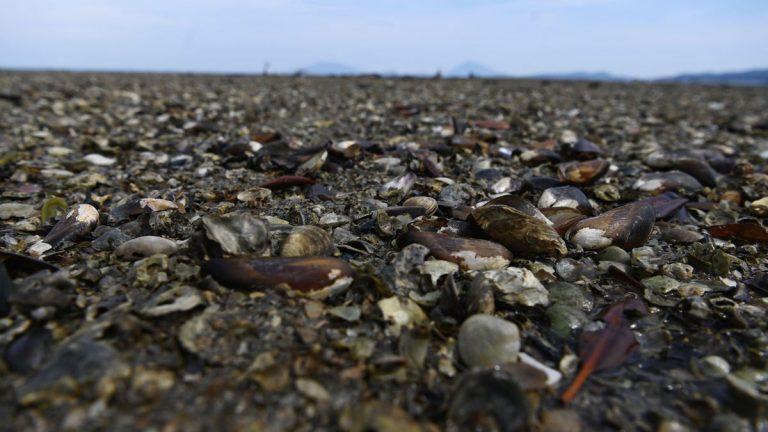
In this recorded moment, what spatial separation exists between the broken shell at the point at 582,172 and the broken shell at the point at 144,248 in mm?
3085

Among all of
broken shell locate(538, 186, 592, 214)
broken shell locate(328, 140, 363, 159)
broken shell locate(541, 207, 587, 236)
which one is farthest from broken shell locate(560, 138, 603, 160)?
broken shell locate(328, 140, 363, 159)

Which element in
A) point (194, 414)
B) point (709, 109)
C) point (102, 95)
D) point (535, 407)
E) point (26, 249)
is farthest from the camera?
point (709, 109)

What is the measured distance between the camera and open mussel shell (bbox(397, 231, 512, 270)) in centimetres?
→ 240

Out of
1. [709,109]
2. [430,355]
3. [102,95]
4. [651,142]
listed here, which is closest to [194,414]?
[430,355]

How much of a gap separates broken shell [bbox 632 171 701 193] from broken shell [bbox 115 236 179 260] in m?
3.66

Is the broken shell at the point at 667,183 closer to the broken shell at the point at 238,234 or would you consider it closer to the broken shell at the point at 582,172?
the broken shell at the point at 582,172

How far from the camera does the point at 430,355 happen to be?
6.06 feet

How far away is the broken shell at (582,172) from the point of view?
3.99 meters

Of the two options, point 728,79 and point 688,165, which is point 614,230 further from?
point 728,79

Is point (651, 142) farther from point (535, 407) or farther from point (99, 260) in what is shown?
point (99, 260)

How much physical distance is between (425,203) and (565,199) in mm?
1011

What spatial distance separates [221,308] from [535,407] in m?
1.24

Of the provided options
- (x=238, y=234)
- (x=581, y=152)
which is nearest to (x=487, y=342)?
(x=238, y=234)

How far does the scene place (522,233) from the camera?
2.56 meters
